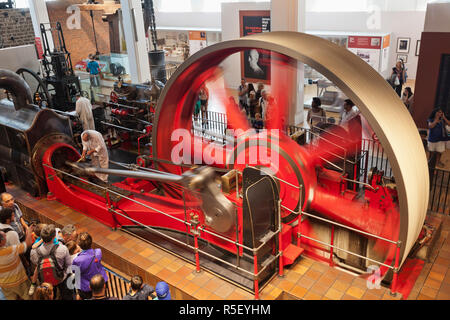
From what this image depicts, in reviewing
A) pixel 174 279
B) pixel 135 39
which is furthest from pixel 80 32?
pixel 174 279

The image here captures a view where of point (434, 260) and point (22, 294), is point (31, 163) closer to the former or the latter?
point (22, 294)

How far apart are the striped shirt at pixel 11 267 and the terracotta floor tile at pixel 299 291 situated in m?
2.79

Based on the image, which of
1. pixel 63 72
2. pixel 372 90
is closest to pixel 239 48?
pixel 372 90

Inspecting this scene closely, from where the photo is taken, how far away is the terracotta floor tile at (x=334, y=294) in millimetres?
4012

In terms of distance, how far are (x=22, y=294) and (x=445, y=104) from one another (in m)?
8.38

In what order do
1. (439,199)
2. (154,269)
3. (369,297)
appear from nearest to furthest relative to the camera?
(369,297)
(154,269)
(439,199)

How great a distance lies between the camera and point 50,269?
4.11m

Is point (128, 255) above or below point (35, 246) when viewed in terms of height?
below

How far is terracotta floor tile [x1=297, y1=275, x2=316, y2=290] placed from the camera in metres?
4.21

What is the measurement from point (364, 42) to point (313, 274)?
32.8 feet

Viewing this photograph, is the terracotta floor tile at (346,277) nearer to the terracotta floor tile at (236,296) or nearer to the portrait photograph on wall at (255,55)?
the terracotta floor tile at (236,296)

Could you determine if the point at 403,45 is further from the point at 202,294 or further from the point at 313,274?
the point at 202,294

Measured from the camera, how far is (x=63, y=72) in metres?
11.6

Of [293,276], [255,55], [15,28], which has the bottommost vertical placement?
[293,276]
